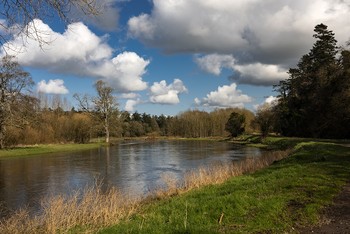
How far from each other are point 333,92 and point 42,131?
42458 millimetres

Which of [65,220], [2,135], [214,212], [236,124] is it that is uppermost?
[236,124]

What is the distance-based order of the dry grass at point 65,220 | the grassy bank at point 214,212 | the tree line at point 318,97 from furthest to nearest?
the tree line at point 318,97 → the dry grass at point 65,220 → the grassy bank at point 214,212

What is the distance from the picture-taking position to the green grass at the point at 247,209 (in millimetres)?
8500

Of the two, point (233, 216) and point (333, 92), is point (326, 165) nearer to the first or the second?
A: point (233, 216)

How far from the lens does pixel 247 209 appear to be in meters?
9.95

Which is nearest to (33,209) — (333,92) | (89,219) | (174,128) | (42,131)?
(89,219)

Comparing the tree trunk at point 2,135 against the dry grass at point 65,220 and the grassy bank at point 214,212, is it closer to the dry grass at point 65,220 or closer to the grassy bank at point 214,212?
the grassy bank at point 214,212

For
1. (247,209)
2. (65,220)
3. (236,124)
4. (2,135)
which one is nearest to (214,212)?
(247,209)

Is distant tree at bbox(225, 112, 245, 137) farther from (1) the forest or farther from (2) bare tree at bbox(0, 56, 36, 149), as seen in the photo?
(2) bare tree at bbox(0, 56, 36, 149)

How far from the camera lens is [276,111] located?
63.7 metres

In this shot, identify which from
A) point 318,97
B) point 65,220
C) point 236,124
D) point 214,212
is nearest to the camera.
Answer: point 214,212

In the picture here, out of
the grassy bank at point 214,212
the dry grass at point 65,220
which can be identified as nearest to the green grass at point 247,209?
the grassy bank at point 214,212

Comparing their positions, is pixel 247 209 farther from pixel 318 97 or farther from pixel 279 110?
pixel 279 110

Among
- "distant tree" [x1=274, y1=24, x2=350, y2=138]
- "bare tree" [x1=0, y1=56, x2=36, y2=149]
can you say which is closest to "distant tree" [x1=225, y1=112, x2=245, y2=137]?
"distant tree" [x1=274, y1=24, x2=350, y2=138]
